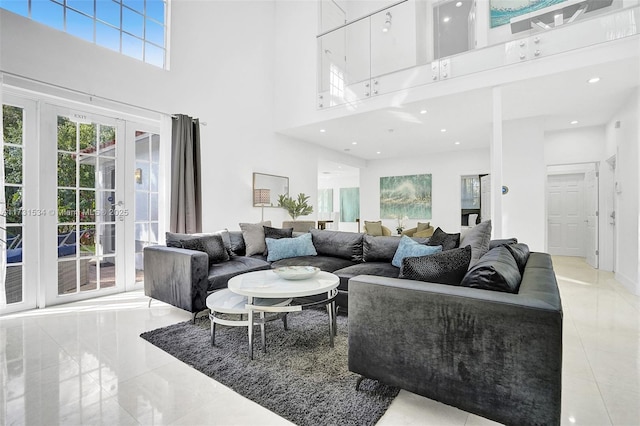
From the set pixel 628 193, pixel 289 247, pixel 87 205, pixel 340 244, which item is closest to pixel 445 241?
pixel 340 244

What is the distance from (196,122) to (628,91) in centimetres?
580

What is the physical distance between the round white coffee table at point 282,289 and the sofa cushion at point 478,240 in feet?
4.10

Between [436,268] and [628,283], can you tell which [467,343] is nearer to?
[436,268]

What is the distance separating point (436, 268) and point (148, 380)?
180cm

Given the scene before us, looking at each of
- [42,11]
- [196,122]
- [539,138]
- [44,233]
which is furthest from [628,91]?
[44,233]

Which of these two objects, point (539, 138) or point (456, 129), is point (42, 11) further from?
point (539, 138)

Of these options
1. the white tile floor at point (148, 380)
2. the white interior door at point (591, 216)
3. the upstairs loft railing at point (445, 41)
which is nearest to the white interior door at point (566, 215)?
the white interior door at point (591, 216)

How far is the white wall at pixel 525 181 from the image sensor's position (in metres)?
5.02

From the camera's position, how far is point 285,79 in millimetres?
5699

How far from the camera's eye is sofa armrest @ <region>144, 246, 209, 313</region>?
276 cm

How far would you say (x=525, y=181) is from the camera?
5.08 metres

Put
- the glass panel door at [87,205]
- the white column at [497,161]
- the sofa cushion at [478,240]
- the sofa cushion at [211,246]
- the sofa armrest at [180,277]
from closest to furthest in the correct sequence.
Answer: the sofa cushion at [478,240]
the sofa armrest at [180,277]
the sofa cushion at [211,246]
the glass panel door at [87,205]
the white column at [497,161]

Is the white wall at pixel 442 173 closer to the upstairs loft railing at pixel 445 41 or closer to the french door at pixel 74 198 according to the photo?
the upstairs loft railing at pixel 445 41

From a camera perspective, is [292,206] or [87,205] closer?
[87,205]
